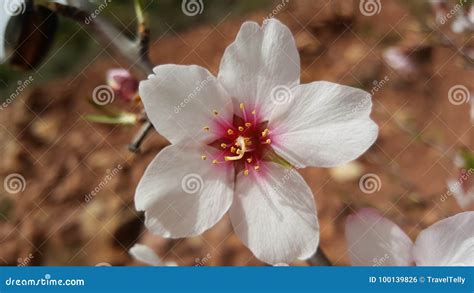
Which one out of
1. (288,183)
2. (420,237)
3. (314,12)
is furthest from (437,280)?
(314,12)

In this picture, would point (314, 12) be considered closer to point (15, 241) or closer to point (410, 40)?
point (410, 40)

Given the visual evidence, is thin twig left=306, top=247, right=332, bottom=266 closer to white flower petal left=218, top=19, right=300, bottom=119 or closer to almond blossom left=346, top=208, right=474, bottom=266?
almond blossom left=346, top=208, right=474, bottom=266

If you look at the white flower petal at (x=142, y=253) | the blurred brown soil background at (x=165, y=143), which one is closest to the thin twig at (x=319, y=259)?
the white flower petal at (x=142, y=253)

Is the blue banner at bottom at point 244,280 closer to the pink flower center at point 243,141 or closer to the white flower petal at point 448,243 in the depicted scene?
the white flower petal at point 448,243

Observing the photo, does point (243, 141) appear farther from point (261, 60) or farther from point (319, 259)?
point (319, 259)

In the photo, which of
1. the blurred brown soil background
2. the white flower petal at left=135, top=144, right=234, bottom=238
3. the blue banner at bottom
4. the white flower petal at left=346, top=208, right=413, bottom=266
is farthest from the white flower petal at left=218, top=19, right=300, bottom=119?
the blurred brown soil background

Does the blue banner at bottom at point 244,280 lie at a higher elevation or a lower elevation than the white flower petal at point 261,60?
lower

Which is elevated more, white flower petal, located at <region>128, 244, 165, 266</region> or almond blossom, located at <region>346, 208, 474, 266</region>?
almond blossom, located at <region>346, 208, 474, 266</region>
